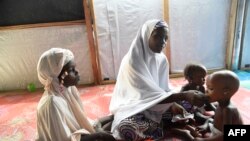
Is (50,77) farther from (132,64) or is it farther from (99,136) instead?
(132,64)

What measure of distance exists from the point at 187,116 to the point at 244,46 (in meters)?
2.13

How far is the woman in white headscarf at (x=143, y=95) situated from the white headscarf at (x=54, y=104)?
38 cm

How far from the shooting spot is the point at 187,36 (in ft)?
11.3

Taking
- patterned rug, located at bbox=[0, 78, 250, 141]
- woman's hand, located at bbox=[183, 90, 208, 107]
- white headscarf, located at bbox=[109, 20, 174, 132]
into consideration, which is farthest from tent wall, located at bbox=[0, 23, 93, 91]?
woman's hand, located at bbox=[183, 90, 208, 107]

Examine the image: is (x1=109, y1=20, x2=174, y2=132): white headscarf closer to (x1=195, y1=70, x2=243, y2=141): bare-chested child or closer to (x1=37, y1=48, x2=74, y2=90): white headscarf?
(x1=195, y1=70, x2=243, y2=141): bare-chested child

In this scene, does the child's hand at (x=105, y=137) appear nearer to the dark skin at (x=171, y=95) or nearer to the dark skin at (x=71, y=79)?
the dark skin at (x=71, y=79)

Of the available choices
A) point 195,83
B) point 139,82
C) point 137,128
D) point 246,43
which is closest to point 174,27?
point 246,43

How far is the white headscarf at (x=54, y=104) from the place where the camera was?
51.3 inches

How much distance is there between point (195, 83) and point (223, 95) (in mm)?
625

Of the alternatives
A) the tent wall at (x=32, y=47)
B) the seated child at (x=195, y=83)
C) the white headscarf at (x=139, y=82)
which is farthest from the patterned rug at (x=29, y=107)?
the white headscarf at (x=139, y=82)

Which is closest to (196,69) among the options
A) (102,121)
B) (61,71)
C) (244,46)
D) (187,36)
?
(102,121)

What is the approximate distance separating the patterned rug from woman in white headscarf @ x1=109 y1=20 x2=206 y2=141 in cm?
75

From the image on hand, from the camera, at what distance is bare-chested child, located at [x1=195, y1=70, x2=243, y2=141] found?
4.04 feet

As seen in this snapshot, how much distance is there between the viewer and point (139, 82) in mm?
1668
